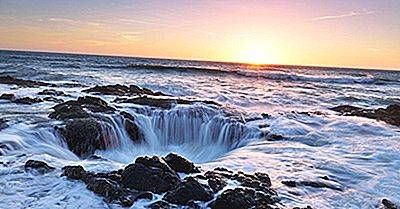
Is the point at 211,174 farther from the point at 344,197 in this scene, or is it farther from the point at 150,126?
the point at 150,126

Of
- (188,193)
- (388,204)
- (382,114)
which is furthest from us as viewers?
(382,114)

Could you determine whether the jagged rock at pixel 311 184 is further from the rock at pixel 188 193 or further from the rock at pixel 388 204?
the rock at pixel 188 193

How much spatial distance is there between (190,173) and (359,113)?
33.8 ft

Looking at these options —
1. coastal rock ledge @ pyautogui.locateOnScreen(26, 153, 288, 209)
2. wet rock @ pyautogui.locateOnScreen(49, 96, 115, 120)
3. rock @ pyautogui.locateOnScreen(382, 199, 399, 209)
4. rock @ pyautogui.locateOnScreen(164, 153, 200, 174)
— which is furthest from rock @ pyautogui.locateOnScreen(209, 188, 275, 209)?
wet rock @ pyautogui.locateOnScreen(49, 96, 115, 120)

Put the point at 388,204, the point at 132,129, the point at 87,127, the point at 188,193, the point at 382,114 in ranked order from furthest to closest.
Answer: the point at 382,114
the point at 132,129
the point at 87,127
the point at 388,204
the point at 188,193

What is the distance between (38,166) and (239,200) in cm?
334

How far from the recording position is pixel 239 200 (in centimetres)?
454

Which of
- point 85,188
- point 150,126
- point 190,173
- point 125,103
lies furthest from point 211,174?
point 125,103

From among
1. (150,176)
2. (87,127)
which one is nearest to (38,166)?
(150,176)

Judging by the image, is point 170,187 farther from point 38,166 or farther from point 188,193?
point 38,166

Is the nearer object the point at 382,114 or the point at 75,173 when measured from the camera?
the point at 75,173

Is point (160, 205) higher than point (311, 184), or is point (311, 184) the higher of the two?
point (160, 205)

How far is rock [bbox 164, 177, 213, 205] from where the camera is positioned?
4625mm

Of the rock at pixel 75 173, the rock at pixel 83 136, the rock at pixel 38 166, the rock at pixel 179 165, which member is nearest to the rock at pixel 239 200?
the rock at pixel 179 165
